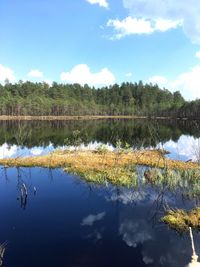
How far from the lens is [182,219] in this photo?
17.8 meters

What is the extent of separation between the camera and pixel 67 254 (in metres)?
14.6

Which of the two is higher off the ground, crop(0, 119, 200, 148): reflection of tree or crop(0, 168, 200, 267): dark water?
crop(0, 119, 200, 148): reflection of tree

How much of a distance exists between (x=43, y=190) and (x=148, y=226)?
980cm

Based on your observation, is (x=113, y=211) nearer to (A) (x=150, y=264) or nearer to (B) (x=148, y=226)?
(B) (x=148, y=226)

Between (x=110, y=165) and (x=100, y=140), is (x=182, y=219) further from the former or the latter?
(x=100, y=140)

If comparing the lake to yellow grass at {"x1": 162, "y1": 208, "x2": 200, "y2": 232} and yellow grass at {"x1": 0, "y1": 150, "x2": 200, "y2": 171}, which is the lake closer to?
yellow grass at {"x1": 162, "y1": 208, "x2": 200, "y2": 232}

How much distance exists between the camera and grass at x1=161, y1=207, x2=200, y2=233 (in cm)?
1703

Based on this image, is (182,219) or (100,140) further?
(100,140)

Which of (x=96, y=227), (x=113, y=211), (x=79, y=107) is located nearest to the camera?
(x=96, y=227)

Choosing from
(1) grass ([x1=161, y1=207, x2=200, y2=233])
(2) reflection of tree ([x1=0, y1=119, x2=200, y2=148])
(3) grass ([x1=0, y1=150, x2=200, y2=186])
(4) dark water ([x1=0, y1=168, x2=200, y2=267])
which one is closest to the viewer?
(4) dark water ([x1=0, y1=168, x2=200, y2=267])

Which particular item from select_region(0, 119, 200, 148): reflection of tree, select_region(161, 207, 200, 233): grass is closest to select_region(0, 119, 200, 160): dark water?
select_region(0, 119, 200, 148): reflection of tree

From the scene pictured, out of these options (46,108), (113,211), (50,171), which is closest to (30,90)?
(46,108)

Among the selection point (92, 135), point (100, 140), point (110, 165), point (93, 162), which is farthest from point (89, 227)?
point (92, 135)

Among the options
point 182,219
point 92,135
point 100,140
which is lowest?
point 182,219
